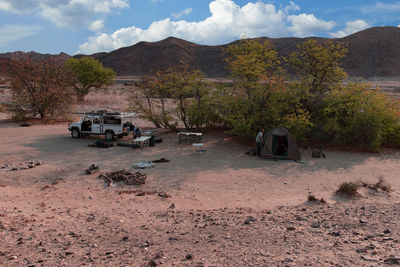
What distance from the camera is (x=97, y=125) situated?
725 inches

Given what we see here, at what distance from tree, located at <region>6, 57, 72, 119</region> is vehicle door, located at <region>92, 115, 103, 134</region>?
386 inches

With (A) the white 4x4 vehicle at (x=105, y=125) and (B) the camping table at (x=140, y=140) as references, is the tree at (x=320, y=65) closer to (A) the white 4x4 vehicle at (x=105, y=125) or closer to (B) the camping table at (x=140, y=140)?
(B) the camping table at (x=140, y=140)

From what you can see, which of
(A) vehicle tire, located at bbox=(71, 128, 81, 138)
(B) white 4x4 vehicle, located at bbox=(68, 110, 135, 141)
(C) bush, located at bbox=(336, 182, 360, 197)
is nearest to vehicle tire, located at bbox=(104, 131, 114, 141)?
(B) white 4x4 vehicle, located at bbox=(68, 110, 135, 141)

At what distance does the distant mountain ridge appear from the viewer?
84500 millimetres

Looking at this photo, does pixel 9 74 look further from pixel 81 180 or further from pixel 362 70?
pixel 362 70

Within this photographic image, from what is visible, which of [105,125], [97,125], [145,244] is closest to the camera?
[145,244]

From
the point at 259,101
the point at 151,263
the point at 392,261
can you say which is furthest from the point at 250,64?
the point at 151,263

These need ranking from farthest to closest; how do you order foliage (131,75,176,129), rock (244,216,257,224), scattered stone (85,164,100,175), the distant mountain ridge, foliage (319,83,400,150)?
the distant mountain ridge
foliage (131,75,176,129)
foliage (319,83,400,150)
scattered stone (85,164,100,175)
rock (244,216,257,224)

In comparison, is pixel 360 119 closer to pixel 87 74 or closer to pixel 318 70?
pixel 318 70

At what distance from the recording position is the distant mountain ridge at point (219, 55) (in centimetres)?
8450

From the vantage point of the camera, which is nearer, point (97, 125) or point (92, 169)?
point (92, 169)

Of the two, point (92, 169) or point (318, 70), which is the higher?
point (318, 70)

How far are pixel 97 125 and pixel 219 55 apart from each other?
3752 inches

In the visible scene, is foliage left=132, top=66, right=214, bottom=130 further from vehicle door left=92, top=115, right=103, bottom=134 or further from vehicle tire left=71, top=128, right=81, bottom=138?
vehicle tire left=71, top=128, right=81, bottom=138
